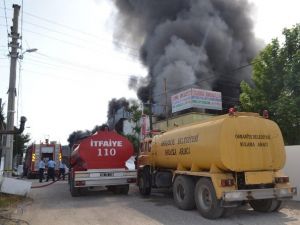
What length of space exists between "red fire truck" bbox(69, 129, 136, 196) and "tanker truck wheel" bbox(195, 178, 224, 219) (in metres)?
5.01

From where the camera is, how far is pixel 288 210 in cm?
1066

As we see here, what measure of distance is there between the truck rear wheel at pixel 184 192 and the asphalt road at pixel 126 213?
0.23 metres

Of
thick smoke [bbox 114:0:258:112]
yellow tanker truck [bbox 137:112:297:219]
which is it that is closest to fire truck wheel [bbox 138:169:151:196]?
yellow tanker truck [bbox 137:112:297:219]

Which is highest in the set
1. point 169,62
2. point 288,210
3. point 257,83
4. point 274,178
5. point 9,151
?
point 169,62

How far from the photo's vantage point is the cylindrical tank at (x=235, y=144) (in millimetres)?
9406

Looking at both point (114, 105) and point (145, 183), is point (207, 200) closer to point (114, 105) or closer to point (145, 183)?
point (145, 183)

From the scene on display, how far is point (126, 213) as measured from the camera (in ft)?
34.1

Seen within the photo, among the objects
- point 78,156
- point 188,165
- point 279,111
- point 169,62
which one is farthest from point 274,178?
point 169,62

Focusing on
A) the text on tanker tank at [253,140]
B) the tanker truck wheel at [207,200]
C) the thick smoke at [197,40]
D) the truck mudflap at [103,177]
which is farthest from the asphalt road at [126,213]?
the thick smoke at [197,40]

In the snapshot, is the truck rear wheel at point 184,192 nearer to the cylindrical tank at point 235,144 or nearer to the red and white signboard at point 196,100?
the cylindrical tank at point 235,144

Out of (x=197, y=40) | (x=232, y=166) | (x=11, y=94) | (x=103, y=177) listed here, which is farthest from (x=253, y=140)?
(x=197, y=40)

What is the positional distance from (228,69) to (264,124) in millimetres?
44224

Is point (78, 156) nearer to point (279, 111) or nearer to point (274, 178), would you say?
point (274, 178)

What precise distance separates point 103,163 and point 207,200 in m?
6.03
